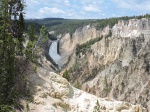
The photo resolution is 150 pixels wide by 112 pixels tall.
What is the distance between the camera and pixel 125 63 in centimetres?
8625

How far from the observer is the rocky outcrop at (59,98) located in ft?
92.8

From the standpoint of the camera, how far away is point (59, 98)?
3006cm

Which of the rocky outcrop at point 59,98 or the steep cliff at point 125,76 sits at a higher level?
the rocky outcrop at point 59,98

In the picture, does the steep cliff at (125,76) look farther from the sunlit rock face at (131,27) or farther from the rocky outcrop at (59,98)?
the sunlit rock face at (131,27)

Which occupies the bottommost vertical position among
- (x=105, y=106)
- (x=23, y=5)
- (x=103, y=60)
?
(x=103, y=60)

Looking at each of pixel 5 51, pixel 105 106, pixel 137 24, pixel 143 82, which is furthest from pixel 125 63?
pixel 137 24

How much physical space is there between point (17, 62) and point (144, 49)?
55.7 meters

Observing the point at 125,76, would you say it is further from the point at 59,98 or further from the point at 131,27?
the point at 131,27

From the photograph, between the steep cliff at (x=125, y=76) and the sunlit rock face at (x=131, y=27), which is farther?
the sunlit rock face at (x=131, y=27)

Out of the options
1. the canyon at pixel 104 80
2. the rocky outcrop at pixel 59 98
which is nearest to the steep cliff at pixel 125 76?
the canyon at pixel 104 80

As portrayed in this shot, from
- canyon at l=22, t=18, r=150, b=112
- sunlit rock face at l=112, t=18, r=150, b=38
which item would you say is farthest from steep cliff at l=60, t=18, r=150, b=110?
sunlit rock face at l=112, t=18, r=150, b=38

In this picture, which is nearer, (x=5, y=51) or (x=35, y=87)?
(x=5, y=51)

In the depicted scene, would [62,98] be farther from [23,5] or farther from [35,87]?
[23,5]

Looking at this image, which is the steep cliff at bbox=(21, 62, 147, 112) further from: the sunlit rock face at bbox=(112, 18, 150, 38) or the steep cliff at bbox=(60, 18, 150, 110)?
the sunlit rock face at bbox=(112, 18, 150, 38)
